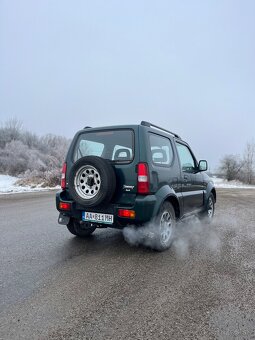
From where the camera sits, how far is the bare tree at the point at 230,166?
5049 centimetres

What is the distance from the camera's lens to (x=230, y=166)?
168ft

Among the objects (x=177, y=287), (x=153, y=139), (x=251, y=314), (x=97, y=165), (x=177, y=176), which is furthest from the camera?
(x=177, y=176)

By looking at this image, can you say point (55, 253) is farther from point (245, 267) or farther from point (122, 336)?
point (245, 267)

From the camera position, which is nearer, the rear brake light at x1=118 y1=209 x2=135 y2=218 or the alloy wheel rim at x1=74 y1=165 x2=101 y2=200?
the rear brake light at x1=118 y1=209 x2=135 y2=218

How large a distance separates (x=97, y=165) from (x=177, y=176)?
61.1 inches

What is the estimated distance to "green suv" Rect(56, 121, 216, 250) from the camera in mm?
3893

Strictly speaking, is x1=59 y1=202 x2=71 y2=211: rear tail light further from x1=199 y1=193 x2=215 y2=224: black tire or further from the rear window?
x1=199 y1=193 x2=215 y2=224: black tire

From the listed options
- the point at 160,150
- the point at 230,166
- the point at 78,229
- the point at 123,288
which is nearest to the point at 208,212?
the point at 160,150

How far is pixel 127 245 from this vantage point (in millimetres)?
4547

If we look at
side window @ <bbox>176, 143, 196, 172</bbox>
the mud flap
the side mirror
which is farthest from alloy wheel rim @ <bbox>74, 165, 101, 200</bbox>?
the side mirror

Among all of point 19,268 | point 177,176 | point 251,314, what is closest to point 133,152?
point 177,176

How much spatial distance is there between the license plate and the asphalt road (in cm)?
51

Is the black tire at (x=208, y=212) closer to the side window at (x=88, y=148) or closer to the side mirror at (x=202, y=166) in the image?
the side mirror at (x=202, y=166)

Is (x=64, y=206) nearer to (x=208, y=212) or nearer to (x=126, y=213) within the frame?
(x=126, y=213)
